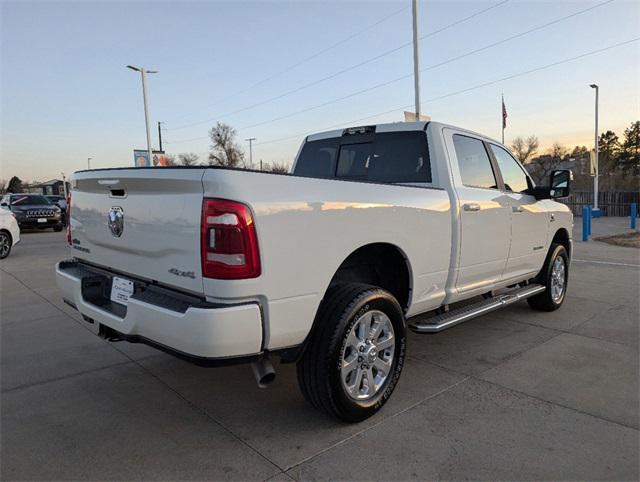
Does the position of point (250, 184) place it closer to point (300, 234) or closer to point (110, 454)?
point (300, 234)

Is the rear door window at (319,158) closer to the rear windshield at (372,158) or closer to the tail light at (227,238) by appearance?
the rear windshield at (372,158)

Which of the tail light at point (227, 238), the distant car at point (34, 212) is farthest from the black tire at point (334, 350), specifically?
the distant car at point (34, 212)

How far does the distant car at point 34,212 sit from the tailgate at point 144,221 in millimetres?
19184

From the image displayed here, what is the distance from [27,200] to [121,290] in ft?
69.7

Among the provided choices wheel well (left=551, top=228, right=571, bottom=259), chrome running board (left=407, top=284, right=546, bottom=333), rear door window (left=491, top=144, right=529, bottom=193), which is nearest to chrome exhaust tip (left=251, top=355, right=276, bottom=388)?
chrome running board (left=407, top=284, right=546, bottom=333)

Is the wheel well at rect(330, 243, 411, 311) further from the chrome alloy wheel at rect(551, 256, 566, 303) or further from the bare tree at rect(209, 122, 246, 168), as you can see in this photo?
the bare tree at rect(209, 122, 246, 168)

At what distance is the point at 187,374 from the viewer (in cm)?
391

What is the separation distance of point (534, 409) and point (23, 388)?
12.2ft

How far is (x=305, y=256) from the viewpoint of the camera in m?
2.68

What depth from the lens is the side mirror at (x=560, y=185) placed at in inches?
205

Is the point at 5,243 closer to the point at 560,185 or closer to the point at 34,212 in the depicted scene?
the point at 34,212

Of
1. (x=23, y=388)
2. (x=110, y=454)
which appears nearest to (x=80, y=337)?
(x=23, y=388)

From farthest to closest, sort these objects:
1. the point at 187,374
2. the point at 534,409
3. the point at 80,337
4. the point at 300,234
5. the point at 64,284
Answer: the point at 80,337
the point at 187,374
the point at 64,284
the point at 534,409
the point at 300,234

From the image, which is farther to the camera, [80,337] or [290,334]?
[80,337]
